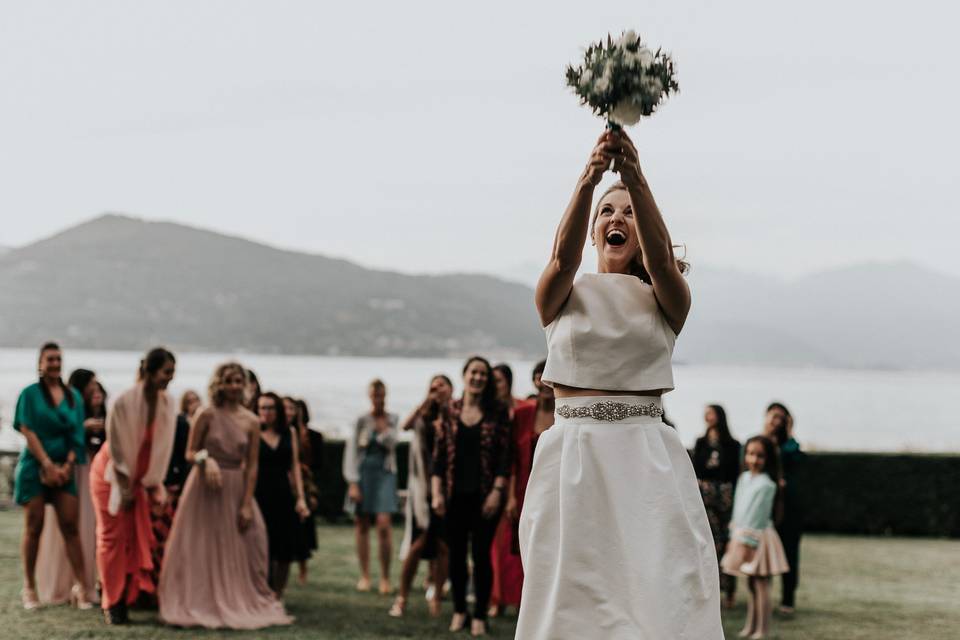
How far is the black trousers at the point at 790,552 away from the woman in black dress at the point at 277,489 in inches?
177

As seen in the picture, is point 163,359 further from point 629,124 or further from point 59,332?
point 59,332

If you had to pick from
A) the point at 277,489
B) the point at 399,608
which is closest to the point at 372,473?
the point at 277,489

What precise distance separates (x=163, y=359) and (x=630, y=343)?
6524mm

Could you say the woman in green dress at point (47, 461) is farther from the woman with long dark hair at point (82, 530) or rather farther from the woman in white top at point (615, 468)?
the woman in white top at point (615, 468)

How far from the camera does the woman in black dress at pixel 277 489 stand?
34.8 feet

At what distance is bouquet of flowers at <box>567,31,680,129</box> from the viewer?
A: 3860mm

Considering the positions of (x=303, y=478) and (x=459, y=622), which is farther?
(x=303, y=478)

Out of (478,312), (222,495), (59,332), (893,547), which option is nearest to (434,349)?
(478,312)

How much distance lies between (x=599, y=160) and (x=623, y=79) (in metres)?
0.27

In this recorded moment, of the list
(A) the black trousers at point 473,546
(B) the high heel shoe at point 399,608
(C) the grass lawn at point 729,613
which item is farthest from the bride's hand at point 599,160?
(B) the high heel shoe at point 399,608

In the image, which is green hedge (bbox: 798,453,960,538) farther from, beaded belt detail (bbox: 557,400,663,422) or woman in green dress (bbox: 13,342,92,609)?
beaded belt detail (bbox: 557,400,663,422)

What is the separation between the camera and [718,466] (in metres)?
11.4

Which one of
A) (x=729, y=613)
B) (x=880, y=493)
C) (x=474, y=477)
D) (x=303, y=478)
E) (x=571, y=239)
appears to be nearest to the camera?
(x=571, y=239)

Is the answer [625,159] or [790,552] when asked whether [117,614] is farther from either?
[625,159]
